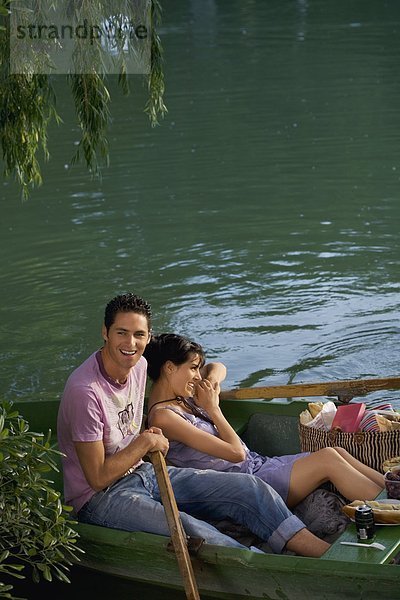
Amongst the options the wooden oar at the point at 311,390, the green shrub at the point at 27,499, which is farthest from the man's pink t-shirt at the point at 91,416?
the wooden oar at the point at 311,390

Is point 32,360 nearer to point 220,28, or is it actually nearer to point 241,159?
point 241,159

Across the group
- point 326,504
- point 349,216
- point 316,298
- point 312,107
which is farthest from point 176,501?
point 312,107

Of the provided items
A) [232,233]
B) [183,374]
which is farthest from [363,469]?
[232,233]

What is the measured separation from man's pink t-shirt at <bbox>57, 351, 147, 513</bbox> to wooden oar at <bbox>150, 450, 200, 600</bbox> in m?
0.29

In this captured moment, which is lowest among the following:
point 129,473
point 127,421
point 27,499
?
point 129,473

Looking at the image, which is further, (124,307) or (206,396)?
(206,396)

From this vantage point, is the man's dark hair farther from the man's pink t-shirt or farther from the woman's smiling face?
the woman's smiling face

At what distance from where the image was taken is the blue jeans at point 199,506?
530cm

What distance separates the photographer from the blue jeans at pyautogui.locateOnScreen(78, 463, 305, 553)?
5.30m

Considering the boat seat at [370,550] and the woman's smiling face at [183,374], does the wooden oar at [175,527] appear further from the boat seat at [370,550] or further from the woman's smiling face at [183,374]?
the woman's smiling face at [183,374]

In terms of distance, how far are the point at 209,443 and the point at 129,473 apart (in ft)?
1.52

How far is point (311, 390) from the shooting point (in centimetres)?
659

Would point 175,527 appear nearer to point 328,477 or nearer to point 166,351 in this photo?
point 328,477

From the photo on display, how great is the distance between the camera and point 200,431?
5797mm
